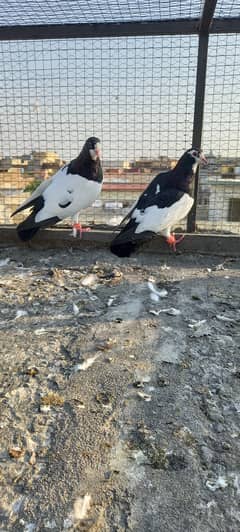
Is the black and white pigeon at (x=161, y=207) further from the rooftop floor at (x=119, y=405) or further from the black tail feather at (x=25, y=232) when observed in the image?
the black tail feather at (x=25, y=232)

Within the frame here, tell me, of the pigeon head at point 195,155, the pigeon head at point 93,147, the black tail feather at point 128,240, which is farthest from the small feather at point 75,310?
the pigeon head at point 195,155

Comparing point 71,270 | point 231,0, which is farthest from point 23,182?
point 231,0

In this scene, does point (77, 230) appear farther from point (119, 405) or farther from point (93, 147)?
point (119, 405)

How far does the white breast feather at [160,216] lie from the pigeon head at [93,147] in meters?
0.64

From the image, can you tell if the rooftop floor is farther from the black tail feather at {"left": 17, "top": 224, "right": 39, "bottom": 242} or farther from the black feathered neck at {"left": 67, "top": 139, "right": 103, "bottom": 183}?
the black feathered neck at {"left": 67, "top": 139, "right": 103, "bottom": 183}

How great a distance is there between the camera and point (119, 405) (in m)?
1.74

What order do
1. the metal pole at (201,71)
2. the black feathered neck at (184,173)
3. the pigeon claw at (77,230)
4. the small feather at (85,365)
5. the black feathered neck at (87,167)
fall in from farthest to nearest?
the pigeon claw at (77,230) → the black feathered neck at (87,167) → the black feathered neck at (184,173) → the metal pole at (201,71) → the small feather at (85,365)

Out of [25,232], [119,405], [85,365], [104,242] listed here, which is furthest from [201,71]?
[119,405]

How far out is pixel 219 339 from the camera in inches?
89.2

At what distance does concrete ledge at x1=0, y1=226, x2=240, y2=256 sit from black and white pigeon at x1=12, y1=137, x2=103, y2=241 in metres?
0.18

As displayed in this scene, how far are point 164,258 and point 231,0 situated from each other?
6.31 ft

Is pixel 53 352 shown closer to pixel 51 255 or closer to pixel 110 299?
pixel 110 299

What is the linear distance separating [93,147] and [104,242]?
807mm

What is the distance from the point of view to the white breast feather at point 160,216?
10.8ft
